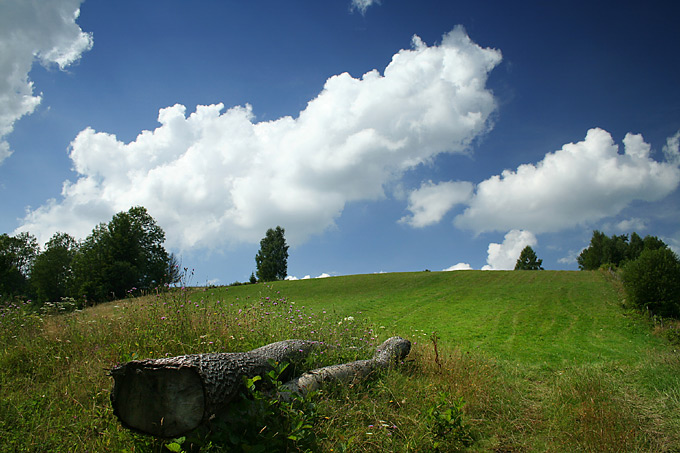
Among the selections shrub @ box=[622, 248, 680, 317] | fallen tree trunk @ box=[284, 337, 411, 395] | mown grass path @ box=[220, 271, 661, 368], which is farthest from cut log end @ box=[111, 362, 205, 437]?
shrub @ box=[622, 248, 680, 317]

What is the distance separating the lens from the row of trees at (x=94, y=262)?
32.5m

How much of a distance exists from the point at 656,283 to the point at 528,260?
62.2 meters

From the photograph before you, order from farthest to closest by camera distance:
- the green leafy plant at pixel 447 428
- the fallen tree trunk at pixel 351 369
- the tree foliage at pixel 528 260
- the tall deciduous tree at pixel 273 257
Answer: the tree foliage at pixel 528 260 < the tall deciduous tree at pixel 273 257 < the fallen tree trunk at pixel 351 369 < the green leafy plant at pixel 447 428

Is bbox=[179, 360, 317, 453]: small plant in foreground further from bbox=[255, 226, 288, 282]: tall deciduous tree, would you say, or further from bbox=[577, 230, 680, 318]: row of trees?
bbox=[255, 226, 288, 282]: tall deciduous tree

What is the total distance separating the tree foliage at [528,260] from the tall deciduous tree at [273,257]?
49518mm

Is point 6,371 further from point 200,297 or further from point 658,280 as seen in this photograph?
point 658,280

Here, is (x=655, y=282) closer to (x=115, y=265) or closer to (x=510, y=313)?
(x=510, y=313)

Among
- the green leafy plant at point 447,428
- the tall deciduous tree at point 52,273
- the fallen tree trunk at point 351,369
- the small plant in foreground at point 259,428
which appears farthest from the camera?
the tall deciduous tree at point 52,273

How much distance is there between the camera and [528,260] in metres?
73.7

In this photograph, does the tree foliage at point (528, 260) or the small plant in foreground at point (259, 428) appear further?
the tree foliage at point (528, 260)

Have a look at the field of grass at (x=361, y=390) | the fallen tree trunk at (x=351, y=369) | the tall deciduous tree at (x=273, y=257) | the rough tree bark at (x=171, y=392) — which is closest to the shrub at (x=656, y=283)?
the field of grass at (x=361, y=390)

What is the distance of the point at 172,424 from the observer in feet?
11.2

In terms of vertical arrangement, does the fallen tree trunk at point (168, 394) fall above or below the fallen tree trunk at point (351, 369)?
above

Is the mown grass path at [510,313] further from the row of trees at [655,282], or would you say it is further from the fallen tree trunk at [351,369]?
the fallen tree trunk at [351,369]
